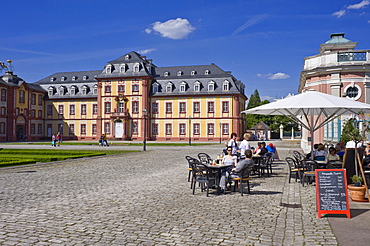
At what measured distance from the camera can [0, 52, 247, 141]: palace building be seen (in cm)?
5581

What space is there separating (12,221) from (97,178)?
5.88m

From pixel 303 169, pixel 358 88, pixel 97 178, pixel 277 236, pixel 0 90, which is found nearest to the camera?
pixel 277 236

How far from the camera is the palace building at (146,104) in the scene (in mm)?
55812

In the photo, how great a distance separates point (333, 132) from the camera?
21.6 meters

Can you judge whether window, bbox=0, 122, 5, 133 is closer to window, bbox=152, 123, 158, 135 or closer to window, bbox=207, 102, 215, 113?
window, bbox=152, 123, 158, 135

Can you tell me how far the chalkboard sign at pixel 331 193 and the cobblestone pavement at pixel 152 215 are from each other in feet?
0.98

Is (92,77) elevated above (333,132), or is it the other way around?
(92,77)

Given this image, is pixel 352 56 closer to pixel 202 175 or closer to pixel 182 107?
pixel 202 175

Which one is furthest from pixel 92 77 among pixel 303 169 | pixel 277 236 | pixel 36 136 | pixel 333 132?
pixel 277 236

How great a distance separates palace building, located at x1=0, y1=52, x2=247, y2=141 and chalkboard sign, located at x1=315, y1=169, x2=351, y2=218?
47838mm

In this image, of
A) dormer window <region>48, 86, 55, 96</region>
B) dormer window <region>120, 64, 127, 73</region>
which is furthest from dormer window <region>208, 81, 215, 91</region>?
dormer window <region>48, 86, 55, 96</region>

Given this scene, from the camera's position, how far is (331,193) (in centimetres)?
713

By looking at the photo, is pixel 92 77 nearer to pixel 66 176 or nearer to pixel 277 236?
pixel 66 176

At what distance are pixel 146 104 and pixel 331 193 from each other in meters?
51.8
